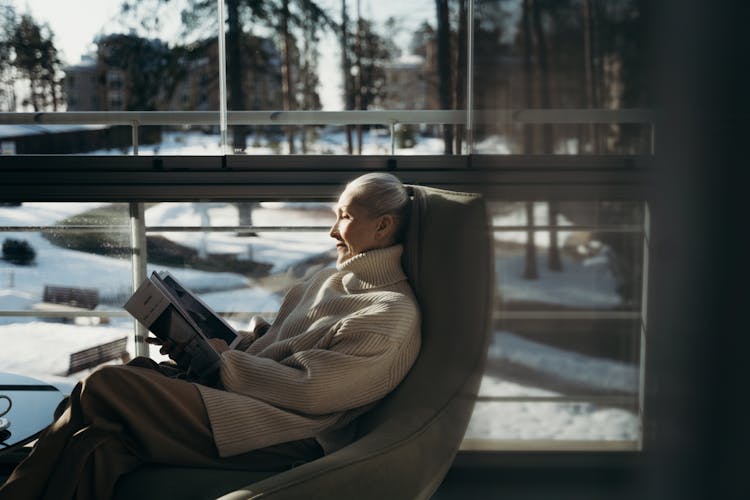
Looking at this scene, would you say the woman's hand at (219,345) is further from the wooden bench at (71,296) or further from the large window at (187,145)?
the wooden bench at (71,296)

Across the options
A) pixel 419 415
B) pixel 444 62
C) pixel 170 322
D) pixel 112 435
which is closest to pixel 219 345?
pixel 170 322

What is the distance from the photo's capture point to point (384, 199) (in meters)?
1.99

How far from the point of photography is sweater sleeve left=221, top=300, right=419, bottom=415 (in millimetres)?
1733

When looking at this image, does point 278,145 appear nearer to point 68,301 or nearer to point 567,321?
point 68,301

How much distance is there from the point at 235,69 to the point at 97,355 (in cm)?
128

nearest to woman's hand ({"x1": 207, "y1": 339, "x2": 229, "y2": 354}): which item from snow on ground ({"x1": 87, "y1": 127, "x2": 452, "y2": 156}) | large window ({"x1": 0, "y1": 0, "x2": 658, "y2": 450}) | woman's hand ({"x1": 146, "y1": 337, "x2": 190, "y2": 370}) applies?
woman's hand ({"x1": 146, "y1": 337, "x2": 190, "y2": 370})

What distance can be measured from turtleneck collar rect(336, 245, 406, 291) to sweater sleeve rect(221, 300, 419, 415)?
134mm

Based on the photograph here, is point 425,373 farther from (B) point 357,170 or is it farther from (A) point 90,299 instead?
(A) point 90,299

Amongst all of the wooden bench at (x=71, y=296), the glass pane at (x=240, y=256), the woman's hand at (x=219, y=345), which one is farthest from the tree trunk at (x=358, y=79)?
the wooden bench at (x=71, y=296)

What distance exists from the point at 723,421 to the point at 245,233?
2.64m

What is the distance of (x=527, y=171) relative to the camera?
12.0 inches

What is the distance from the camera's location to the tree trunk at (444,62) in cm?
47

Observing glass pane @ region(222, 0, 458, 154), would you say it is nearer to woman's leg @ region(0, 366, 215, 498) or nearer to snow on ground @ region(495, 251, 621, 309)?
woman's leg @ region(0, 366, 215, 498)

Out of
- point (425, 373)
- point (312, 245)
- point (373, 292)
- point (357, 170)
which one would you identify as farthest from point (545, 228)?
point (312, 245)
